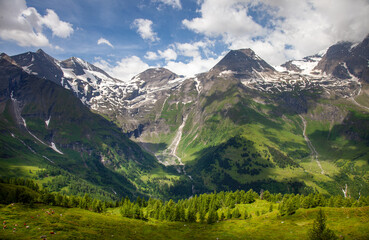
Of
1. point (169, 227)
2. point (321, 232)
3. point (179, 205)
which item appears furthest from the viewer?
point (179, 205)

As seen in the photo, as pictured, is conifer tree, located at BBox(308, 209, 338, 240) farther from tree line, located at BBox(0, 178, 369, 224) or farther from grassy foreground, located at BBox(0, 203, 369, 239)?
tree line, located at BBox(0, 178, 369, 224)

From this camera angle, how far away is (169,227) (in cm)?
9025

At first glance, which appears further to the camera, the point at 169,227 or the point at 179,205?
the point at 179,205

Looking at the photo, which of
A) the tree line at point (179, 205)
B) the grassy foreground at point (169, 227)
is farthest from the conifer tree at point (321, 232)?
the tree line at point (179, 205)

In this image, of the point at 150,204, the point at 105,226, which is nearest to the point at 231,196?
the point at 150,204

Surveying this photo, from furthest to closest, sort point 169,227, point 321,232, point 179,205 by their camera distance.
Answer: point 179,205 < point 169,227 < point 321,232

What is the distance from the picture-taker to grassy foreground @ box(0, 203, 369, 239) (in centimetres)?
5884

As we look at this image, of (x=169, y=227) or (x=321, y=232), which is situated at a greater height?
(x=321, y=232)

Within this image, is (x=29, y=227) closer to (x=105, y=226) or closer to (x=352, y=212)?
(x=105, y=226)

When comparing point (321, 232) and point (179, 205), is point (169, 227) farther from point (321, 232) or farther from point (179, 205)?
point (321, 232)

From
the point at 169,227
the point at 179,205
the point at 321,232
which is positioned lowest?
the point at 169,227

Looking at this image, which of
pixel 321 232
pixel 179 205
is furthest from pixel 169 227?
pixel 321 232

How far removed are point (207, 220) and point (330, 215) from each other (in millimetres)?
48569

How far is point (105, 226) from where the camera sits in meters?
72.9
